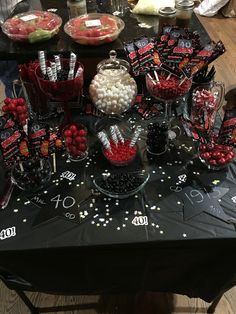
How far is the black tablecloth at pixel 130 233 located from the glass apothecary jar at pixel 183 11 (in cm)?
80

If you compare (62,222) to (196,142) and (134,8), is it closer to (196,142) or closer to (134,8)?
(196,142)

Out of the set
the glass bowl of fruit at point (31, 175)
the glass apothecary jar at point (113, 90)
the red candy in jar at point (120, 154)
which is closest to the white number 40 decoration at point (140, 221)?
the red candy in jar at point (120, 154)

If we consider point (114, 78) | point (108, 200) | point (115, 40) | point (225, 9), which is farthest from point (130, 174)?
point (225, 9)

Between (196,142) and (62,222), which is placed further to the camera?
(196,142)

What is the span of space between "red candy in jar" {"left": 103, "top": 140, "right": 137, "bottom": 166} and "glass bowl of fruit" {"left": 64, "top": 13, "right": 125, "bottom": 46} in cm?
78

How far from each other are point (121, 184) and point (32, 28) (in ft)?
3.83

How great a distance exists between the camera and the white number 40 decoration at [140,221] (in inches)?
37.3

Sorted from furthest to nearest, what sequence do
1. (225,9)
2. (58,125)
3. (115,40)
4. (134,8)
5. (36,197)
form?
(225,9) < (134,8) < (115,40) < (58,125) < (36,197)

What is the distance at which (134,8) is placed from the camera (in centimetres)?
202

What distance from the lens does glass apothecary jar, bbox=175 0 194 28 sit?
157 centimetres

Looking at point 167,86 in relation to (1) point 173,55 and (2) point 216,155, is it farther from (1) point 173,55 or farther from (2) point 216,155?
(2) point 216,155

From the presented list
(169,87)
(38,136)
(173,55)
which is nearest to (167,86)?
(169,87)

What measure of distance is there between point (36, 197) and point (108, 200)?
9.6 inches

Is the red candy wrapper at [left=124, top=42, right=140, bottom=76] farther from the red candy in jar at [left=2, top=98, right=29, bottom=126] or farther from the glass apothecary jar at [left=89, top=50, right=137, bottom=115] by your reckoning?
the red candy in jar at [left=2, top=98, right=29, bottom=126]
